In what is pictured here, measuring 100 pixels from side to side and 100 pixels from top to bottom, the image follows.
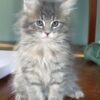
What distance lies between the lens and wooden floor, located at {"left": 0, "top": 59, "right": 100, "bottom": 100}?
1.18 m

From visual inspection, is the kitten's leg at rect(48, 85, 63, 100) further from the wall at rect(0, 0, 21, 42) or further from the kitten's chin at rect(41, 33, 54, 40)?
the wall at rect(0, 0, 21, 42)

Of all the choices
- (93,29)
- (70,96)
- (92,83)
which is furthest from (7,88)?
(93,29)

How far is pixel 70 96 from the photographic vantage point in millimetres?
1184

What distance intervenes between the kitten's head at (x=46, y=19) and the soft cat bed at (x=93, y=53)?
2.51 ft

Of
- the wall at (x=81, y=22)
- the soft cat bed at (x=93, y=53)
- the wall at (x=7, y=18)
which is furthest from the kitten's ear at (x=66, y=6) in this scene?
the wall at (x=7, y=18)

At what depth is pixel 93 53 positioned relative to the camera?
1.82 m

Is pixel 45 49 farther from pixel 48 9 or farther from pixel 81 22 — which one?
pixel 81 22

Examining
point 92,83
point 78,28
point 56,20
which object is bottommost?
point 92,83

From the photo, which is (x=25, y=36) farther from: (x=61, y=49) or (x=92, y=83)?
(x=92, y=83)

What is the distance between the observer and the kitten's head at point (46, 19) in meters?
1.04

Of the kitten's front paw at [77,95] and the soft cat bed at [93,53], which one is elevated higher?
the soft cat bed at [93,53]

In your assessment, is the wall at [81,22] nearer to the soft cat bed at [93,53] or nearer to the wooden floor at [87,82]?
the soft cat bed at [93,53]

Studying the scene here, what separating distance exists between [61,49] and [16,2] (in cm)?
120

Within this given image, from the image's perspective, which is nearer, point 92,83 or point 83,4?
point 92,83
